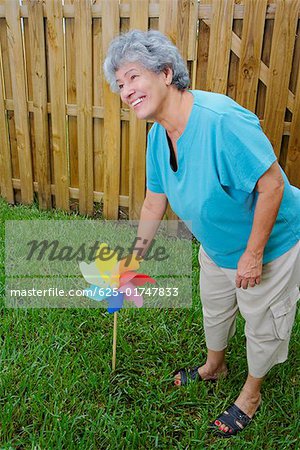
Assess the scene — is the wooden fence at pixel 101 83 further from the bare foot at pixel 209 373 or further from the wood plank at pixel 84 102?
the bare foot at pixel 209 373

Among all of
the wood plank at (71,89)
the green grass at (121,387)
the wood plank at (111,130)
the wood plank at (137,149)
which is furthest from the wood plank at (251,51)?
the green grass at (121,387)

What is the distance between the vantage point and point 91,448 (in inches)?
78.8

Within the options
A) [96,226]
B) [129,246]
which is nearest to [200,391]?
[129,246]

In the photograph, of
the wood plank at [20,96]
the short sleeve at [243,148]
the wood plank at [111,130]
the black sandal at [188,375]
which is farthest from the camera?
the wood plank at [20,96]

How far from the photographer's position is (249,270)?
1827 millimetres

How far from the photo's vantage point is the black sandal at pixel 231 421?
2137mm

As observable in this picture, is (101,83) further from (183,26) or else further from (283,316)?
(283,316)

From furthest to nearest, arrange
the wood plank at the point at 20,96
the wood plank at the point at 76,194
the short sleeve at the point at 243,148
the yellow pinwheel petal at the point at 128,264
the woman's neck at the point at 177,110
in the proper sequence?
the wood plank at the point at 76,194
the wood plank at the point at 20,96
the yellow pinwheel petal at the point at 128,264
the woman's neck at the point at 177,110
the short sleeve at the point at 243,148

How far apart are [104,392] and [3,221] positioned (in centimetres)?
209

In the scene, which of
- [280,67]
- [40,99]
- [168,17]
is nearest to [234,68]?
[280,67]

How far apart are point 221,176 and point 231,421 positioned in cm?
113

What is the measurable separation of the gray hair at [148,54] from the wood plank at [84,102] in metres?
2.13

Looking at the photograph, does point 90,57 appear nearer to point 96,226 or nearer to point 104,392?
point 96,226

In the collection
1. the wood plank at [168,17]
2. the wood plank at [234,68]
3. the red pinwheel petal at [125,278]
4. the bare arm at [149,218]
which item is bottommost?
the red pinwheel petal at [125,278]
